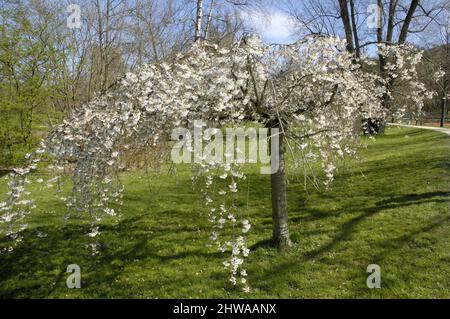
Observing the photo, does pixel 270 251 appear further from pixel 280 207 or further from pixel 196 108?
pixel 196 108

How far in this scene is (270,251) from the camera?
5.05m

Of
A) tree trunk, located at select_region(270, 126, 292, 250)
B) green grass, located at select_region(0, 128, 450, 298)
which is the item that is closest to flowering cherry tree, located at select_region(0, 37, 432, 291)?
tree trunk, located at select_region(270, 126, 292, 250)

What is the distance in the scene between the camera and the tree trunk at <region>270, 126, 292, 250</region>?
4.93 meters

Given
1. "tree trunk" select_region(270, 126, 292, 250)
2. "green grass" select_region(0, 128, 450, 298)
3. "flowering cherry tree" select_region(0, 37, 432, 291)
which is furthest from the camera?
"tree trunk" select_region(270, 126, 292, 250)

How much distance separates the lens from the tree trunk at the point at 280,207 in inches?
194

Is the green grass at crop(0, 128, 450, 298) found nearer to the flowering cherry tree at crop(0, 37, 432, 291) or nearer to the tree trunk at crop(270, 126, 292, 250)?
the tree trunk at crop(270, 126, 292, 250)

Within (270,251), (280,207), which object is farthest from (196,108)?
(270,251)

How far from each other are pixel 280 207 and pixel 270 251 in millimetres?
684

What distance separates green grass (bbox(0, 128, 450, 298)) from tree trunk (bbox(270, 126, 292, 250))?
0.18 m

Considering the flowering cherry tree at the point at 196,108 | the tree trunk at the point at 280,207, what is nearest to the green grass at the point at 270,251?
the tree trunk at the point at 280,207

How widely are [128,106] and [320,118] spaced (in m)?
2.62

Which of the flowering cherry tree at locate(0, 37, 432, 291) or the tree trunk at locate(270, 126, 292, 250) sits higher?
the flowering cherry tree at locate(0, 37, 432, 291)

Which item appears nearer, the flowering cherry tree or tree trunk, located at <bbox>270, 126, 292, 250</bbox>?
the flowering cherry tree
